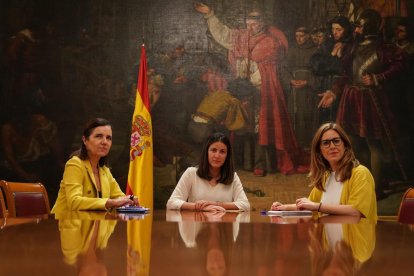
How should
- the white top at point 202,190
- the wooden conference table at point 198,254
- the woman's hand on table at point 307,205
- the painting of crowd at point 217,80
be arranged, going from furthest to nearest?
the painting of crowd at point 217,80
the white top at point 202,190
the woman's hand on table at point 307,205
the wooden conference table at point 198,254

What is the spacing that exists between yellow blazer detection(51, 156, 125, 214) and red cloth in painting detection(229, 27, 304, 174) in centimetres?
516

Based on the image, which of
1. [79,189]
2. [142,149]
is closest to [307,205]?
[79,189]

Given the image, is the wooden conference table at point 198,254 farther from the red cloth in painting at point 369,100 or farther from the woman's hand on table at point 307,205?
the red cloth in painting at point 369,100

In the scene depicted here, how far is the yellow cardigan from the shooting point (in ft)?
14.2

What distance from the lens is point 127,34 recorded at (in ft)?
33.3

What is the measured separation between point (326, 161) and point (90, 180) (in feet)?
6.98

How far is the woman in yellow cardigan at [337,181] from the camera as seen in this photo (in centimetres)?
431

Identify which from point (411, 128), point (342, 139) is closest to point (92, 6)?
point (411, 128)

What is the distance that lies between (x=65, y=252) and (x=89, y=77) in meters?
8.86

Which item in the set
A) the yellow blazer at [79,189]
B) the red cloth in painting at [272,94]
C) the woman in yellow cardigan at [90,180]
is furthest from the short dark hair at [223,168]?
the red cloth in painting at [272,94]

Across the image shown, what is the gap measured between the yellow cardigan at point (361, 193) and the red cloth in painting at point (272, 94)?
210 inches

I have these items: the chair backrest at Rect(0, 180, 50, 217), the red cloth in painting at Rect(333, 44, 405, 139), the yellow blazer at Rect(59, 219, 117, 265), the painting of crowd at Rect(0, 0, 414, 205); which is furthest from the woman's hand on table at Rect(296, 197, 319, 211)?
the red cloth in painting at Rect(333, 44, 405, 139)

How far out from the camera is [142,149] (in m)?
9.01

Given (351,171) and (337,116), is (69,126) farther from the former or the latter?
(351,171)
